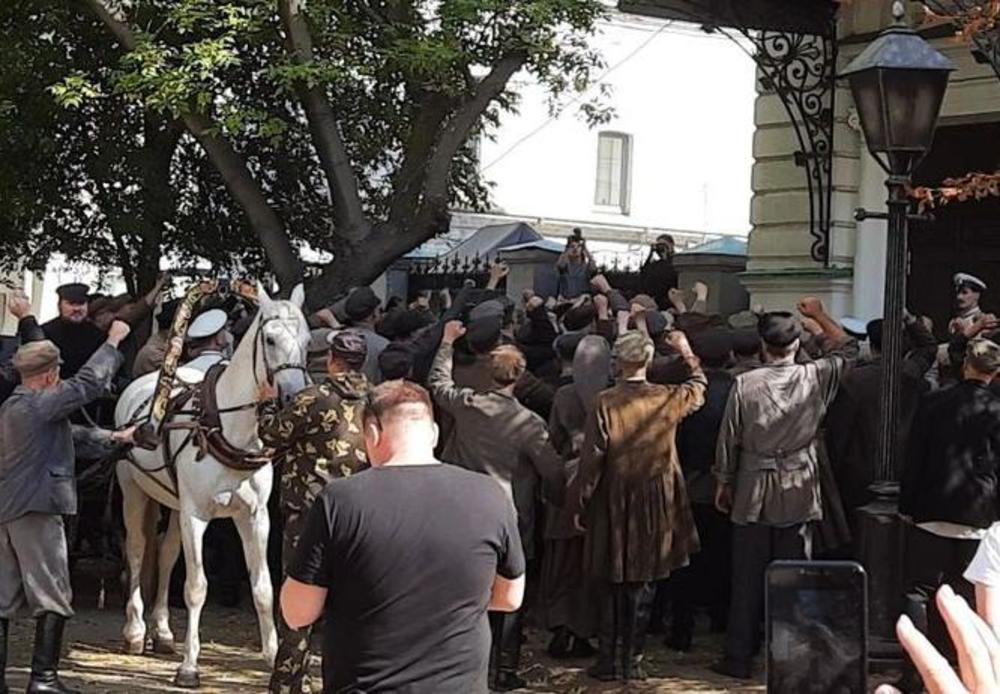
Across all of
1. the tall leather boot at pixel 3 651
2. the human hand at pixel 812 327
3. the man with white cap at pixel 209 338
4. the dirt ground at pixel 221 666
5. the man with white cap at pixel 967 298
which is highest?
the man with white cap at pixel 967 298

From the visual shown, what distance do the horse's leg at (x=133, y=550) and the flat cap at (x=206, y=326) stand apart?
3.28 feet

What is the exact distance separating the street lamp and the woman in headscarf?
2.17 metres

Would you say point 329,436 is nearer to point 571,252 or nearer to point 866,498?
point 866,498

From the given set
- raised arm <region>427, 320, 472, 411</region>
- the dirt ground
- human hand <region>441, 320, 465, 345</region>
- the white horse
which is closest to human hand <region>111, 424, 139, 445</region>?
the white horse

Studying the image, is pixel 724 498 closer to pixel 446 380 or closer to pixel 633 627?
pixel 633 627

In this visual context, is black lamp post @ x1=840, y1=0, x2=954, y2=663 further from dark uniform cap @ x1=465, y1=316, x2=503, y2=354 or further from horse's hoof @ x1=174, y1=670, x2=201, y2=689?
horse's hoof @ x1=174, y1=670, x2=201, y2=689

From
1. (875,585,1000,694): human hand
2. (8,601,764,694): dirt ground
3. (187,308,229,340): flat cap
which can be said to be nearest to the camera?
(875,585,1000,694): human hand

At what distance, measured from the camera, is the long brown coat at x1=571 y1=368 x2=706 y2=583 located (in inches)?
389

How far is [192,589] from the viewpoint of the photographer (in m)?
10.1

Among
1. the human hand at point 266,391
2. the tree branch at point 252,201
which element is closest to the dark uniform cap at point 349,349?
the human hand at point 266,391

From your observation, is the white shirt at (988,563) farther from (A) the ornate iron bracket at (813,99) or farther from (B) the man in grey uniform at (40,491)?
(A) the ornate iron bracket at (813,99)

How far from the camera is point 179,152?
20031mm

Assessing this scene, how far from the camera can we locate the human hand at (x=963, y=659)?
98.7 inches

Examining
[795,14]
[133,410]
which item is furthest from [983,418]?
[795,14]
